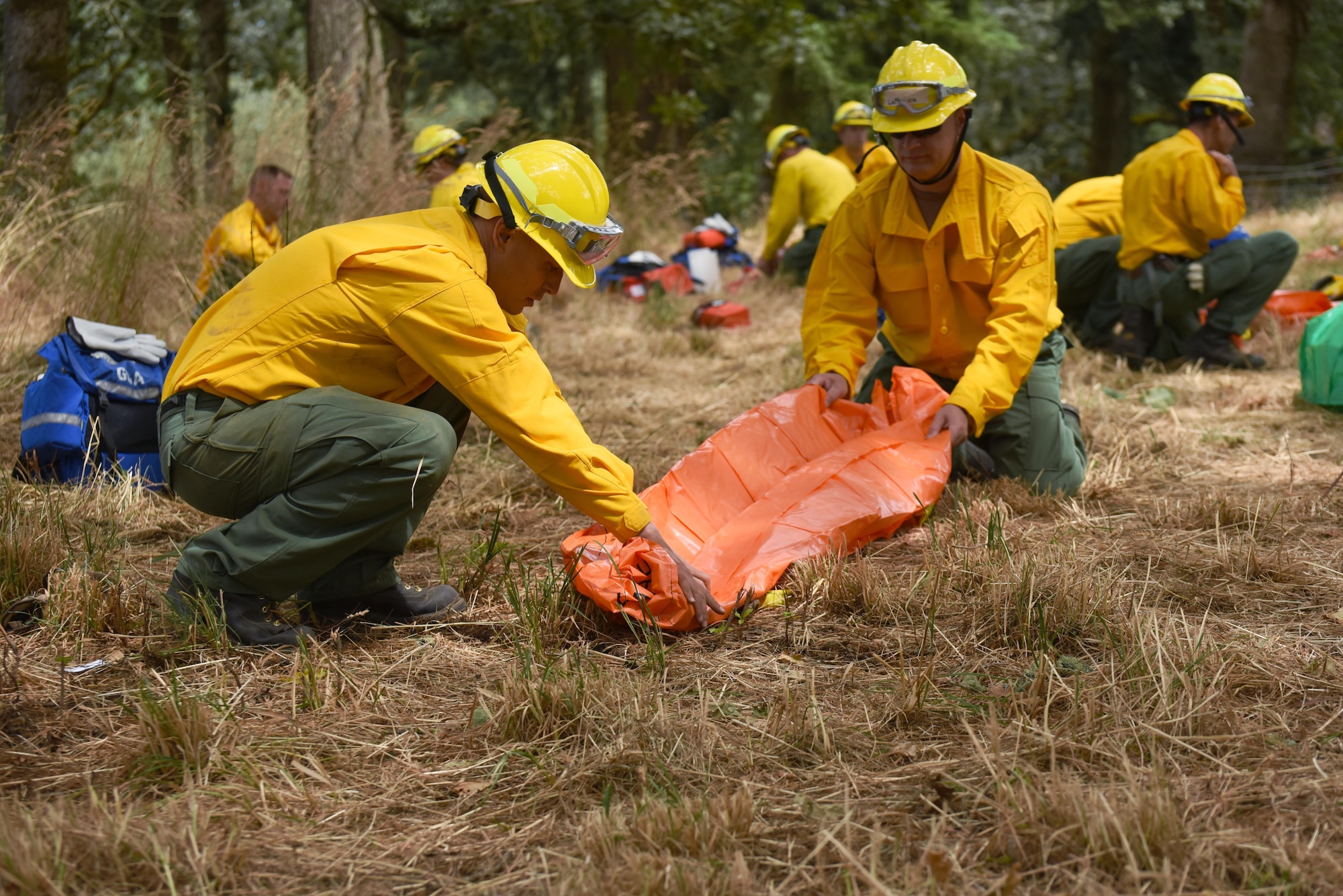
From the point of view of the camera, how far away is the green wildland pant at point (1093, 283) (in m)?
6.22

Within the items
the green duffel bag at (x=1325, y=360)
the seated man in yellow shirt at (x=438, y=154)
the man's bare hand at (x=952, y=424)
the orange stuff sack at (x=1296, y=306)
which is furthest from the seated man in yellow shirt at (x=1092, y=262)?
the seated man in yellow shirt at (x=438, y=154)

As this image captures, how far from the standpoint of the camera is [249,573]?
7.95 feet

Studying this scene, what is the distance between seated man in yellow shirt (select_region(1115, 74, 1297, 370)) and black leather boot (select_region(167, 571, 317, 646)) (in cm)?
485

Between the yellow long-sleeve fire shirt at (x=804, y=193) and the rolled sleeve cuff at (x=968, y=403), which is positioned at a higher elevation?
the rolled sleeve cuff at (x=968, y=403)

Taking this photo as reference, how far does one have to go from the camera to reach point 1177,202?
5.75 m

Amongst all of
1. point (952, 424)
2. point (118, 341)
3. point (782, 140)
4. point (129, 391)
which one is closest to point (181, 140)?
point (118, 341)

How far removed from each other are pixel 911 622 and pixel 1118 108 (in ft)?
52.0

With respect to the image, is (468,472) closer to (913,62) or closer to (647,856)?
(913,62)

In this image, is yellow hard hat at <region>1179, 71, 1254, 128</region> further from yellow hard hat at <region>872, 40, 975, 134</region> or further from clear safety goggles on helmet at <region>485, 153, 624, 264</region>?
clear safety goggles on helmet at <region>485, 153, 624, 264</region>

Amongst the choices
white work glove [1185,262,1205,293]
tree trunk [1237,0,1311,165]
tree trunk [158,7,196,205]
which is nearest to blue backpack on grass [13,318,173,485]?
tree trunk [158,7,196,205]

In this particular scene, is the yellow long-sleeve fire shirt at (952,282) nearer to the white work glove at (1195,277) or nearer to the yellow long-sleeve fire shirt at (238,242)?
the white work glove at (1195,277)

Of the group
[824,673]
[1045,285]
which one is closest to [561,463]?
[824,673]

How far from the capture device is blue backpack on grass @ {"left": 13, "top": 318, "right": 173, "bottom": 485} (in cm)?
368

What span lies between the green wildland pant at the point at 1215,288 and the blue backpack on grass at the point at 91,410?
477 cm
